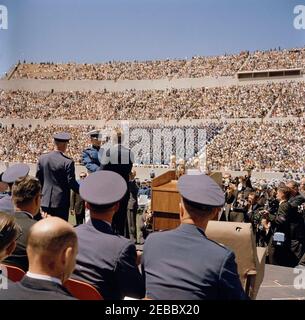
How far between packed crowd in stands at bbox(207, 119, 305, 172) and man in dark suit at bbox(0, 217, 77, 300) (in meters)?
24.3

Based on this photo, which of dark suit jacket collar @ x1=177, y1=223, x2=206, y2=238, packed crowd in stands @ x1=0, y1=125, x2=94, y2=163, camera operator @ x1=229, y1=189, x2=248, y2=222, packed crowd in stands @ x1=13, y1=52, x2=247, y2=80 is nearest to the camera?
dark suit jacket collar @ x1=177, y1=223, x2=206, y2=238

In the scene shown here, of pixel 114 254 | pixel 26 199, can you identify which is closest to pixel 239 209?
pixel 26 199

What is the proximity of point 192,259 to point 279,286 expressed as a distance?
2719mm

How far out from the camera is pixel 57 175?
5578mm

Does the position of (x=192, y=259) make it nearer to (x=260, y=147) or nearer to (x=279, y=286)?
(x=279, y=286)

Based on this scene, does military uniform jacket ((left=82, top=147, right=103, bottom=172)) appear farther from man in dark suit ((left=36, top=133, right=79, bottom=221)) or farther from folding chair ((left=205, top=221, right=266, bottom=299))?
folding chair ((left=205, top=221, right=266, bottom=299))

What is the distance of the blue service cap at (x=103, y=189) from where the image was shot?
297 centimetres

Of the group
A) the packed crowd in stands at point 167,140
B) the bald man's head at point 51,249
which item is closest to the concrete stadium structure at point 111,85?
the packed crowd in stands at point 167,140

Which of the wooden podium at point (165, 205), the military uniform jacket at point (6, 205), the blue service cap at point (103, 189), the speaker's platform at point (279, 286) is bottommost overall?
the speaker's platform at point (279, 286)

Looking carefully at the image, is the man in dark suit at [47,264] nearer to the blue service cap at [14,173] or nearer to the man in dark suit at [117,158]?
the blue service cap at [14,173]

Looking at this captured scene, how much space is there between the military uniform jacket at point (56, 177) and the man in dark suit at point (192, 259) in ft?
9.74

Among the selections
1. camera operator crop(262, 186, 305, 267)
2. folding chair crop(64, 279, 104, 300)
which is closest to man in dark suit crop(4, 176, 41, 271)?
folding chair crop(64, 279, 104, 300)

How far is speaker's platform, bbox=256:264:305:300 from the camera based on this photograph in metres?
4.48

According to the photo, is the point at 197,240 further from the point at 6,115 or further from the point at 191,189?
the point at 6,115
